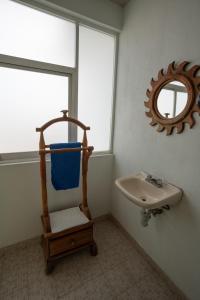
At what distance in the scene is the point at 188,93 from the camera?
1.23 meters

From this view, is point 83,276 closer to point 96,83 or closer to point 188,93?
point 188,93

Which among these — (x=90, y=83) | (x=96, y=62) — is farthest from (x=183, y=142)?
(x=96, y=62)

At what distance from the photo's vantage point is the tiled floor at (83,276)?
138cm

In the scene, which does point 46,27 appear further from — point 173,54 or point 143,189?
point 143,189

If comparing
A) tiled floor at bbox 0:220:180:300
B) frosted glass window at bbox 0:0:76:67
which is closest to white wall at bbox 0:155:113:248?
tiled floor at bbox 0:220:180:300

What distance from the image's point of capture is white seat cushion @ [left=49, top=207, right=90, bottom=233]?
5.20 feet

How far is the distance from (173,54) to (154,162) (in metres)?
0.92

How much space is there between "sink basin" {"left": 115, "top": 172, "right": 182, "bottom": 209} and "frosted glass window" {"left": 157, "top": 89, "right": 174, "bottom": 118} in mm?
623

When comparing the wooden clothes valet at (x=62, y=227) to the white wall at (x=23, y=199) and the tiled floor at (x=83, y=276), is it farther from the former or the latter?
the white wall at (x=23, y=199)

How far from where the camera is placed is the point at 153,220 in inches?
64.3

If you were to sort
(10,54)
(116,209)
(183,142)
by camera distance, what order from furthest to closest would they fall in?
(116,209), (10,54), (183,142)

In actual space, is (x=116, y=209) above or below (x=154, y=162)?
below

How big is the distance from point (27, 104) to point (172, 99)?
54.0 inches

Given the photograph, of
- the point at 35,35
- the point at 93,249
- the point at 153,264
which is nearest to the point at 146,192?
the point at 153,264
